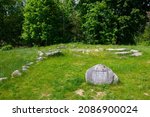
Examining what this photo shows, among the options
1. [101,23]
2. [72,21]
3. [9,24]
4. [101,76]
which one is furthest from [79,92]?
[9,24]

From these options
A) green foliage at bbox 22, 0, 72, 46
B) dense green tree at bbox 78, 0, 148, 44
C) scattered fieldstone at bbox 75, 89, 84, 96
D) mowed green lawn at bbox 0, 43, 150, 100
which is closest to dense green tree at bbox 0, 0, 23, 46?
green foliage at bbox 22, 0, 72, 46

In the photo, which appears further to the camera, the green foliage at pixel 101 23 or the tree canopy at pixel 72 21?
the tree canopy at pixel 72 21

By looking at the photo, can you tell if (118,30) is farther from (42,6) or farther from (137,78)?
(137,78)

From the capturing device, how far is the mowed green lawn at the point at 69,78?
59.3 ft

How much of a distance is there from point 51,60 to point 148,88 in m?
9.52

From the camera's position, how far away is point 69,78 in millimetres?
Result: 20656

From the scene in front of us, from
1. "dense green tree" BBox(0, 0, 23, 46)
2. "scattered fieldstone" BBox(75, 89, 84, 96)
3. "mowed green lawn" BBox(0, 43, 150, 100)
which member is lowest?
"scattered fieldstone" BBox(75, 89, 84, 96)

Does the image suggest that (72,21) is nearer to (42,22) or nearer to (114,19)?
(42,22)

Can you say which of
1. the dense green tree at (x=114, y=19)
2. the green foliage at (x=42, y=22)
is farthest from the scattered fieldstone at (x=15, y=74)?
the green foliage at (x=42, y=22)

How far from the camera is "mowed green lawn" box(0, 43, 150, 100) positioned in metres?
18.1

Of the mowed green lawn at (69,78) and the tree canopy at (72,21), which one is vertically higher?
the tree canopy at (72,21)

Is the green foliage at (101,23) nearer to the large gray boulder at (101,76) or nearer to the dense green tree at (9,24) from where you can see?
the dense green tree at (9,24)

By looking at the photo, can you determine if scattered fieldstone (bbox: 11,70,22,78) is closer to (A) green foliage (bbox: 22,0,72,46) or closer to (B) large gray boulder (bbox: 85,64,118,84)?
(B) large gray boulder (bbox: 85,64,118,84)

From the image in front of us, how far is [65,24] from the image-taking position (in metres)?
58.2
